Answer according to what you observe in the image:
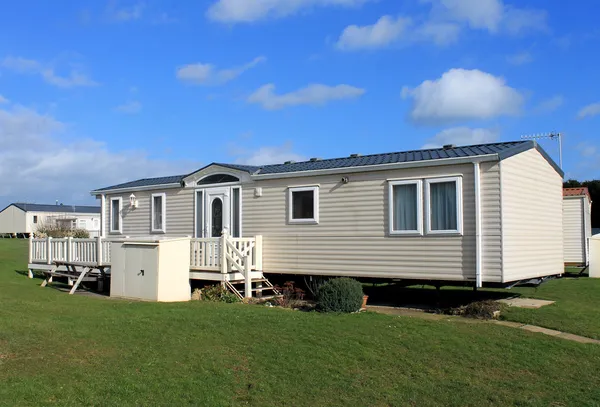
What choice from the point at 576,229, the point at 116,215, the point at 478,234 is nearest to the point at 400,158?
the point at 478,234

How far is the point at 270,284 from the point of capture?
1466 cm

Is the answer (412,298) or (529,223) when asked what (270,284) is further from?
(529,223)

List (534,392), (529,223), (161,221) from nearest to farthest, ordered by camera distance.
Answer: (534,392)
(529,223)
(161,221)

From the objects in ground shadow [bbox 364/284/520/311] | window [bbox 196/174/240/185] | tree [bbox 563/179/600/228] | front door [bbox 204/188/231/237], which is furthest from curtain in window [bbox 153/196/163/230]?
tree [bbox 563/179/600/228]

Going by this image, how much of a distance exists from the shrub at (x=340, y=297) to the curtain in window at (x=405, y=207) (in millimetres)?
2319

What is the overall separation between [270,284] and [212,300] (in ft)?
6.05

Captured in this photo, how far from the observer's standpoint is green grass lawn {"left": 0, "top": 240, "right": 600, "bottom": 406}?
6176 mm

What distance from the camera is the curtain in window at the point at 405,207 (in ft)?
41.4

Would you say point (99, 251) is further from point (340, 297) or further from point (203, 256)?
point (340, 297)

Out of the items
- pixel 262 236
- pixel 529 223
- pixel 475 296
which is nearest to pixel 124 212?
pixel 262 236

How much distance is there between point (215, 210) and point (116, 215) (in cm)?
433

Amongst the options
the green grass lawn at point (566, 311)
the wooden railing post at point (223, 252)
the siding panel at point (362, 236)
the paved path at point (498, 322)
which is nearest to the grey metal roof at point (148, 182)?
the siding panel at point (362, 236)

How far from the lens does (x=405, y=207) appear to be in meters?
12.8

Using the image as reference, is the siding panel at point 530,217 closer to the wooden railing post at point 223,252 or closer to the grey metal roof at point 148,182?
the wooden railing post at point 223,252
